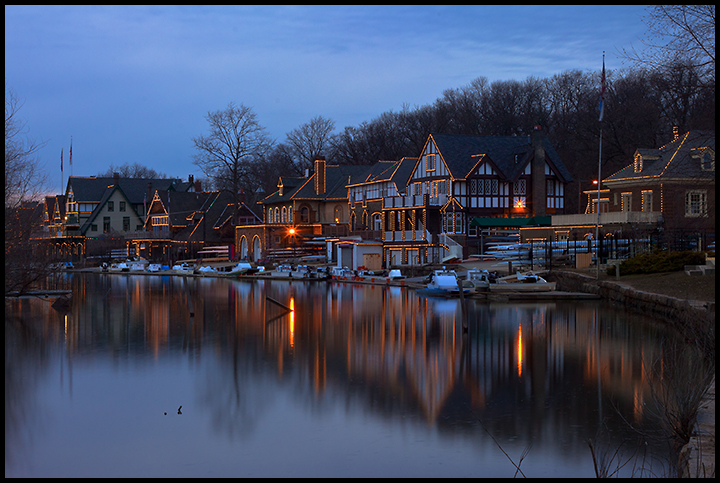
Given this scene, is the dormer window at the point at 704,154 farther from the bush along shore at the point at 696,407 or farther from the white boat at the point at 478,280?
the bush along shore at the point at 696,407

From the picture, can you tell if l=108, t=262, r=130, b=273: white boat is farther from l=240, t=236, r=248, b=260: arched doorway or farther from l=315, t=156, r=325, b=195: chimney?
l=315, t=156, r=325, b=195: chimney

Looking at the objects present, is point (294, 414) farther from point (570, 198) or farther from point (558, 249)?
point (570, 198)

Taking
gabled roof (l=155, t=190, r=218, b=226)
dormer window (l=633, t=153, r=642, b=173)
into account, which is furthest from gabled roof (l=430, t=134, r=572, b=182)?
gabled roof (l=155, t=190, r=218, b=226)

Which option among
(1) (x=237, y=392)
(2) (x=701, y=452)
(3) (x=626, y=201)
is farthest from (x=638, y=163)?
(2) (x=701, y=452)

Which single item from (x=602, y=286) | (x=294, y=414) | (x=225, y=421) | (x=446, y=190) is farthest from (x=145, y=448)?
(x=446, y=190)

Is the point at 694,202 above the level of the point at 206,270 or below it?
above

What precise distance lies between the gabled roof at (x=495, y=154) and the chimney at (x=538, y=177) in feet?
1.79

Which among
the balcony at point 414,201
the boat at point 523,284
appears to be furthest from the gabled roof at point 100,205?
the boat at point 523,284

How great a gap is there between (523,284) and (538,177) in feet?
78.8

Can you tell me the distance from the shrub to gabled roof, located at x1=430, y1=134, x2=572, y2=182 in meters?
26.1

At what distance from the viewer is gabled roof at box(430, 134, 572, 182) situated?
68.1m

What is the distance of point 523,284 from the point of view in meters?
46.5

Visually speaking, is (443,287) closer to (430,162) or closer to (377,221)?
(430,162)

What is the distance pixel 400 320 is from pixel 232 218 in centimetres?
6056
